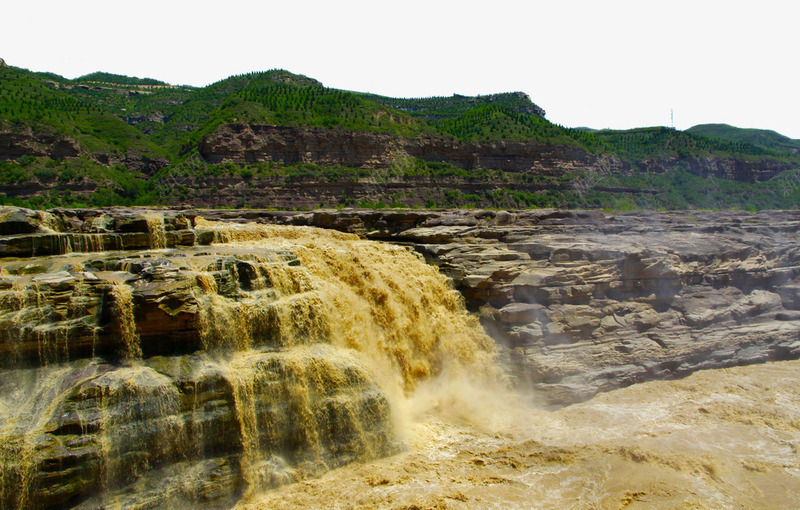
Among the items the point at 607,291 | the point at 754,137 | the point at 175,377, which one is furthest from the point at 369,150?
the point at 754,137

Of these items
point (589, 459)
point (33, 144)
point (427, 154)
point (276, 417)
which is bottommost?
point (589, 459)

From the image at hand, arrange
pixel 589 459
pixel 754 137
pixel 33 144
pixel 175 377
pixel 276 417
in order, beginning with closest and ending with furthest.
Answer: pixel 175 377
pixel 276 417
pixel 589 459
pixel 33 144
pixel 754 137

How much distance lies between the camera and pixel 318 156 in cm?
4675

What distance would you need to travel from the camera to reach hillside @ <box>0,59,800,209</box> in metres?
38.3

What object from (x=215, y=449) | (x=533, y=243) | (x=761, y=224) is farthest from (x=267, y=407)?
(x=761, y=224)

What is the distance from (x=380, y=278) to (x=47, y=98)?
45475mm

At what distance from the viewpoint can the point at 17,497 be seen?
8.73 m

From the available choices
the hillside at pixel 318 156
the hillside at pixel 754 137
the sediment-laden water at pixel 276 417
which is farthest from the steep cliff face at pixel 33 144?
the hillside at pixel 754 137

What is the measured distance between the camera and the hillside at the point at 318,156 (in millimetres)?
38344

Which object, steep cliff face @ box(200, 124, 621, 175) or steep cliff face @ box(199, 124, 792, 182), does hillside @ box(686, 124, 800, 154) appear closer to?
steep cliff face @ box(199, 124, 792, 182)

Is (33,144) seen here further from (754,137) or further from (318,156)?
(754,137)

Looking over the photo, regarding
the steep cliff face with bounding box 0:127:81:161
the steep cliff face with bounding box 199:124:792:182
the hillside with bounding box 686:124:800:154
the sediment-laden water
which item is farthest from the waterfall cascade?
the hillside with bounding box 686:124:800:154

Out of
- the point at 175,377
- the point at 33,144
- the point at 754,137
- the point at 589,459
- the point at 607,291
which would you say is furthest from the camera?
the point at 754,137

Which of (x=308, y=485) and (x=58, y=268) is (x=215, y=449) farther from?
(x=58, y=268)
